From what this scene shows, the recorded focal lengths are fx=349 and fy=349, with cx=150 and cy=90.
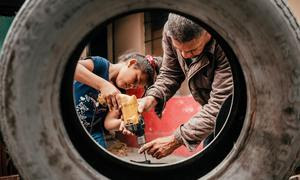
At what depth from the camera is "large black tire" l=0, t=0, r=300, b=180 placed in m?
0.47

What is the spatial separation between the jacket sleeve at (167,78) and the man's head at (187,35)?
201 millimetres

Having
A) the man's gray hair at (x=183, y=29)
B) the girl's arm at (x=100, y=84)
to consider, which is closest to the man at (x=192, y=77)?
the man's gray hair at (x=183, y=29)

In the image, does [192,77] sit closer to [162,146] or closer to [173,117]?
[162,146]

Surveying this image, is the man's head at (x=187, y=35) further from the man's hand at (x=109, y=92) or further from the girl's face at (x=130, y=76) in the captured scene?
the girl's face at (x=130, y=76)

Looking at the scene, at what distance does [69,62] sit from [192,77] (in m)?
0.97

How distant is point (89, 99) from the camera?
1795mm

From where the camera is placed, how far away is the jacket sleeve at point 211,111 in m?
1.33

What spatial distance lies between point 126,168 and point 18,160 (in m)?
0.23

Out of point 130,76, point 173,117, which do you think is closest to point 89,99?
point 130,76

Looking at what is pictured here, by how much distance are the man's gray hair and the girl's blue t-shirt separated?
2.06ft

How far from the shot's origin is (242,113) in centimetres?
65

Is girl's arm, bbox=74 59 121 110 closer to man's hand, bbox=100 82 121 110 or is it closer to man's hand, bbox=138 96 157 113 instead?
man's hand, bbox=100 82 121 110

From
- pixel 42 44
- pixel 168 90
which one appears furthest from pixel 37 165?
pixel 168 90

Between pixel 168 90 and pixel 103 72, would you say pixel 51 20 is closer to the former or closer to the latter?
pixel 168 90
